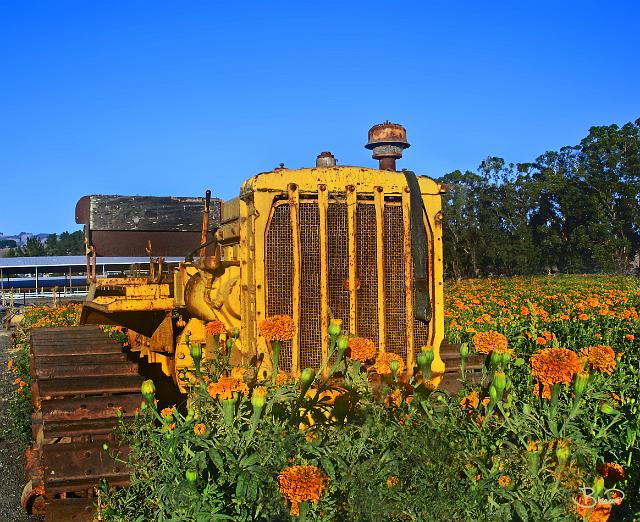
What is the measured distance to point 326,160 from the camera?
512 cm

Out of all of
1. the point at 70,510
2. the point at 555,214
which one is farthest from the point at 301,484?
the point at 555,214

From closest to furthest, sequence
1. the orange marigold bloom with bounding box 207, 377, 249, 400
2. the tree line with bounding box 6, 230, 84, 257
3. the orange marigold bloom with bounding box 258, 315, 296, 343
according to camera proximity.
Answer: the orange marigold bloom with bounding box 207, 377, 249, 400, the orange marigold bloom with bounding box 258, 315, 296, 343, the tree line with bounding box 6, 230, 84, 257

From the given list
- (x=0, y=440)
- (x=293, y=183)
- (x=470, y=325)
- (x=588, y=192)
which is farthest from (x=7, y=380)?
(x=588, y=192)

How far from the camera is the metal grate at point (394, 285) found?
191 inches

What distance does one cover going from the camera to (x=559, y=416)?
133 inches

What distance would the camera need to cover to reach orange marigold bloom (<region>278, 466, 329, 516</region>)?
102 inches

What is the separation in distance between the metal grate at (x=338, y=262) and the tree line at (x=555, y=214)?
47.8 meters

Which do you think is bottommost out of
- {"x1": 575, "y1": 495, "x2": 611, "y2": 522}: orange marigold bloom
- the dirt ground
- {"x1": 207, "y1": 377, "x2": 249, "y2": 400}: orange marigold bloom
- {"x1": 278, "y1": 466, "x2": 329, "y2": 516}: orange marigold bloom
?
the dirt ground

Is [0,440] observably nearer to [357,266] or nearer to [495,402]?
[357,266]

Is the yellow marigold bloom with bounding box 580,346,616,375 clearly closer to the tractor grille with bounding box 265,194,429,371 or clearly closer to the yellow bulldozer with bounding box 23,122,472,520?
the yellow bulldozer with bounding box 23,122,472,520

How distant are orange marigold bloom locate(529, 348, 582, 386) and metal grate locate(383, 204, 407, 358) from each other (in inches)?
70.4

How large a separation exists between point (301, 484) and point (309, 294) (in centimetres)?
215

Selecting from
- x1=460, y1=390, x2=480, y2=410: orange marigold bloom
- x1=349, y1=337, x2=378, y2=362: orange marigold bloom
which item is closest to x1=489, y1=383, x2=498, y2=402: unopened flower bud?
x1=460, y1=390, x2=480, y2=410: orange marigold bloom

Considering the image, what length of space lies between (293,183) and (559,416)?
7.21ft
